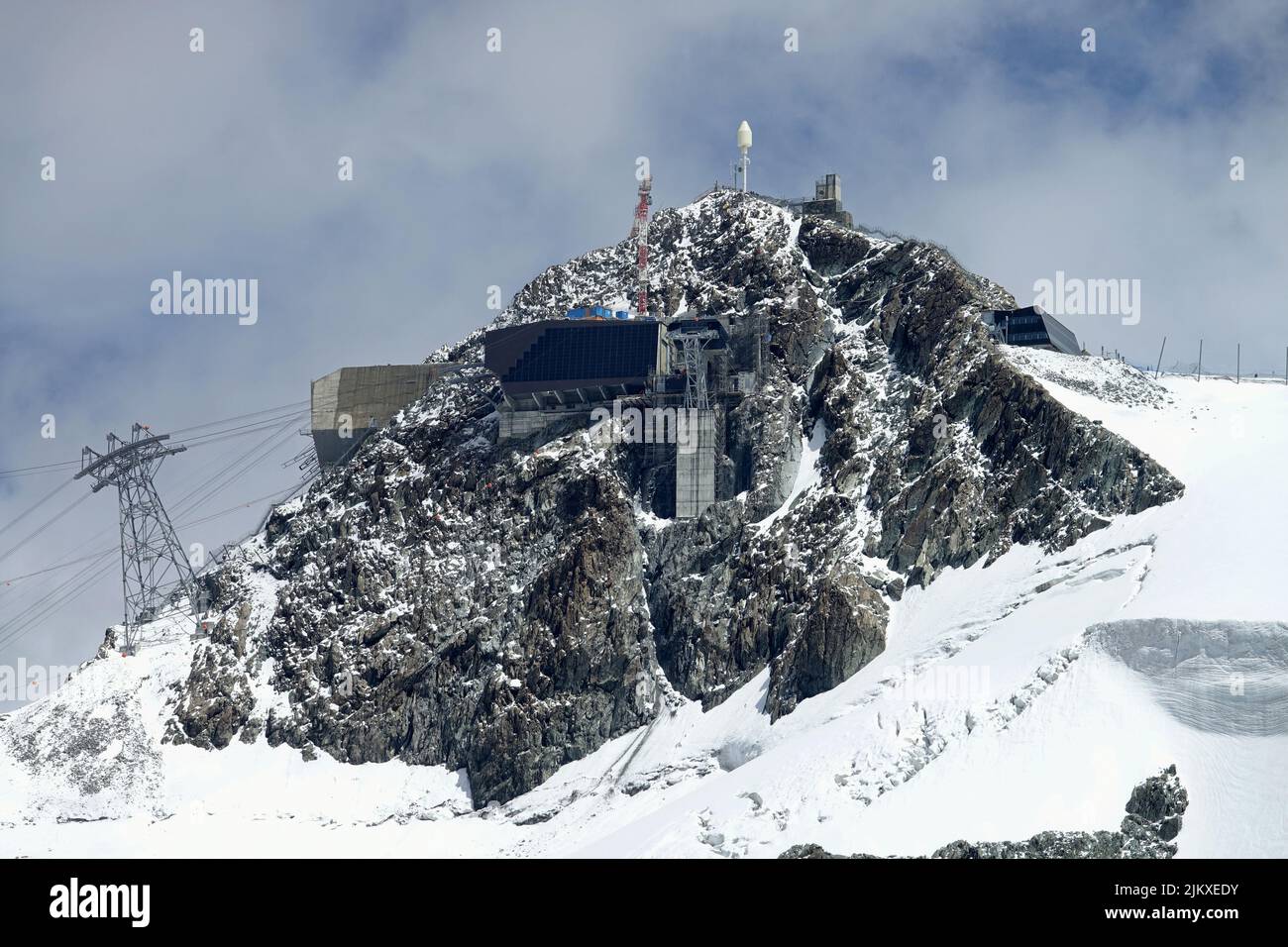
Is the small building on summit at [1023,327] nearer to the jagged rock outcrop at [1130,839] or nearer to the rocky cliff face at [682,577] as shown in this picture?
the rocky cliff face at [682,577]

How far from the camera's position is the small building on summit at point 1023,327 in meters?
196

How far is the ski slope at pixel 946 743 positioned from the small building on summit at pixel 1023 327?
345 centimetres

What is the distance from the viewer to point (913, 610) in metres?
174

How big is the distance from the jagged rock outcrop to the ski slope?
1.20m

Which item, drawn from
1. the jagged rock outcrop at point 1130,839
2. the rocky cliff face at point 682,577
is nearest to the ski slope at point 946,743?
the jagged rock outcrop at point 1130,839

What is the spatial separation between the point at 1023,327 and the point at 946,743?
59860mm

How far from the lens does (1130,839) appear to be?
454 ft

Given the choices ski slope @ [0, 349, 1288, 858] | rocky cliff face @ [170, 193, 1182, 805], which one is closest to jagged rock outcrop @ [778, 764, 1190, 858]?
ski slope @ [0, 349, 1288, 858]

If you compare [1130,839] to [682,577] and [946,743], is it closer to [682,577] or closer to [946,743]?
[946,743]

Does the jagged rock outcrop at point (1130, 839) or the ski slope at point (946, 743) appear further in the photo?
the ski slope at point (946, 743)

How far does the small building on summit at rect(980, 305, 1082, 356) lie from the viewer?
19550 cm
